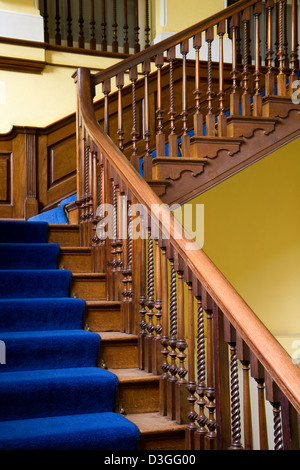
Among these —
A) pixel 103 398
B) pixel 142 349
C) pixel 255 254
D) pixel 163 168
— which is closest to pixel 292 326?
pixel 255 254

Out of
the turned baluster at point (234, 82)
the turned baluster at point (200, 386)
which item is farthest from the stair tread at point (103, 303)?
the turned baluster at point (234, 82)

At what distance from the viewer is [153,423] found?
232 cm

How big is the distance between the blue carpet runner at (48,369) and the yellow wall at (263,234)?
168 cm

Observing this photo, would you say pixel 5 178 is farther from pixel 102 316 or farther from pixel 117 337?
Answer: pixel 117 337

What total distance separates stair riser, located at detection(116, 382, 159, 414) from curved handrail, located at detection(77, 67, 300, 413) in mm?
670

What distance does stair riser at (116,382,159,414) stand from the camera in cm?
246

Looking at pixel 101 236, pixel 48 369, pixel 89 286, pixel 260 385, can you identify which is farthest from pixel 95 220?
pixel 260 385

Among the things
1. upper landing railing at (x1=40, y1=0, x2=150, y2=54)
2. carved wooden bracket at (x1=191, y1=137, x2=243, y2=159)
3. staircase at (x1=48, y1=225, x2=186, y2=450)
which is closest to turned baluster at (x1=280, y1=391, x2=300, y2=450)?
staircase at (x1=48, y1=225, x2=186, y2=450)

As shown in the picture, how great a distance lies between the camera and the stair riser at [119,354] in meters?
2.70

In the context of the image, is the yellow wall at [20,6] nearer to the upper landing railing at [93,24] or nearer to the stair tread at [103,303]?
the upper landing railing at [93,24]

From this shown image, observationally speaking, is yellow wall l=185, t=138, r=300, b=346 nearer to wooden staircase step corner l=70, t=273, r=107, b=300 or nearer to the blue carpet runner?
wooden staircase step corner l=70, t=273, r=107, b=300

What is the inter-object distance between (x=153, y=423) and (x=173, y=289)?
1.82ft

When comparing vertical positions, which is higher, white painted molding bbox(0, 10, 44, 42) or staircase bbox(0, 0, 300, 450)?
white painted molding bbox(0, 10, 44, 42)

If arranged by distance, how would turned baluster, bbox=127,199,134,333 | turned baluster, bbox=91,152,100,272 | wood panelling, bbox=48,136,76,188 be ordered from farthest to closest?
wood panelling, bbox=48,136,76,188, turned baluster, bbox=91,152,100,272, turned baluster, bbox=127,199,134,333
